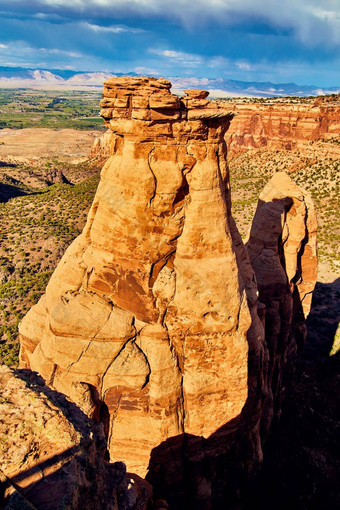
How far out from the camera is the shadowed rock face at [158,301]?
30.4ft

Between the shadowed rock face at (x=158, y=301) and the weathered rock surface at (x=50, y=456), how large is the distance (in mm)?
3405

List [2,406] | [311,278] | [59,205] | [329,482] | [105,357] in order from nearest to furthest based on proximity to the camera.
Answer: [2,406]
[105,357]
[329,482]
[311,278]
[59,205]

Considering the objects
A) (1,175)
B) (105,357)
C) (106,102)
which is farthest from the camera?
(1,175)

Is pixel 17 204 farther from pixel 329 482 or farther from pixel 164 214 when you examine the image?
pixel 329 482

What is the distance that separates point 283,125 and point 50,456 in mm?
81477

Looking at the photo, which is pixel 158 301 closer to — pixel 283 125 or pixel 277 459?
pixel 277 459

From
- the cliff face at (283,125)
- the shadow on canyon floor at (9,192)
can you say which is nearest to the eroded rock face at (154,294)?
the shadow on canyon floor at (9,192)

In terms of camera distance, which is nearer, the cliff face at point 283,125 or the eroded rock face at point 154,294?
the eroded rock face at point 154,294

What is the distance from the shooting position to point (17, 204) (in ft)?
146

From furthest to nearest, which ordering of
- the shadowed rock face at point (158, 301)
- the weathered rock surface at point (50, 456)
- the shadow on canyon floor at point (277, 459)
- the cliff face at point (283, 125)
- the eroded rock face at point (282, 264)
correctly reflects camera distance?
the cliff face at point (283, 125) < the eroded rock face at point (282, 264) < the shadow on canyon floor at point (277, 459) < the shadowed rock face at point (158, 301) < the weathered rock surface at point (50, 456)

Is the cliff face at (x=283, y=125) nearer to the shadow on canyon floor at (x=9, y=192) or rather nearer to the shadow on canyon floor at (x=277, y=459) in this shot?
the shadow on canyon floor at (x=9, y=192)

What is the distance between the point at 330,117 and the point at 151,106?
71.8 meters

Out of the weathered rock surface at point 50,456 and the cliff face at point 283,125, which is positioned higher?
the cliff face at point 283,125

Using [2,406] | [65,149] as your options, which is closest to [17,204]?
[2,406]
